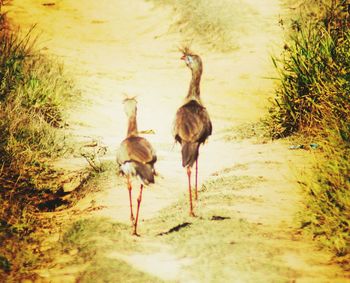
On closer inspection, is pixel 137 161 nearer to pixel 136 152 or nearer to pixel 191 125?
pixel 136 152

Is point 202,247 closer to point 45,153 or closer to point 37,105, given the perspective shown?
point 45,153

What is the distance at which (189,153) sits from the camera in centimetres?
473

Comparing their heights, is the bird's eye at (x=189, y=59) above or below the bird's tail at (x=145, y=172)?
above

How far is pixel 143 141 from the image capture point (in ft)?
14.4

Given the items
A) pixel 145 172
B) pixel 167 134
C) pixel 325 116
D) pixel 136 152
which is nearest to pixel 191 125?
pixel 136 152

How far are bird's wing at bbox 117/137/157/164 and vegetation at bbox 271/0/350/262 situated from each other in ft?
Result: 4.65

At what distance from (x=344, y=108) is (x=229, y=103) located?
468 cm

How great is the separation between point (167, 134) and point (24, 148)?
9.07ft

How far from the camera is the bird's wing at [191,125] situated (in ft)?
15.9

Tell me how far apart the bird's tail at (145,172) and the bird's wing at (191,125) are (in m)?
0.84

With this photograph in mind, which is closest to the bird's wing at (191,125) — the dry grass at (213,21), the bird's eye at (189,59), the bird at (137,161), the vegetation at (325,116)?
the bird at (137,161)

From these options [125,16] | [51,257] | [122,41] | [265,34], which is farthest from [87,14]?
[51,257]

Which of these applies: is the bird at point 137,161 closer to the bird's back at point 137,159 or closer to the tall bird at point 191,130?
the bird's back at point 137,159

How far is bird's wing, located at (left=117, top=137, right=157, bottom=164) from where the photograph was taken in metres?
4.12
